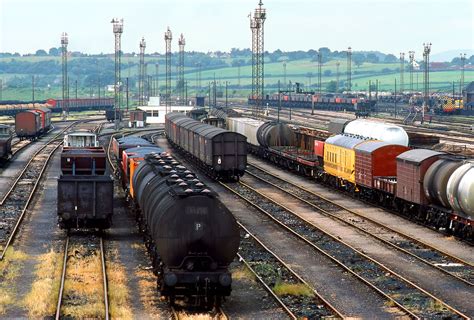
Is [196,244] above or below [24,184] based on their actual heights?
above

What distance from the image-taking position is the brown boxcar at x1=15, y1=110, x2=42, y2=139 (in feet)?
356

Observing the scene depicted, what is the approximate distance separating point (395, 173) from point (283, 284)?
22.0 m

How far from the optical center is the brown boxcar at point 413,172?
43.1 m

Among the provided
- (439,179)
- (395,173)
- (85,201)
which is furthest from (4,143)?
(439,179)

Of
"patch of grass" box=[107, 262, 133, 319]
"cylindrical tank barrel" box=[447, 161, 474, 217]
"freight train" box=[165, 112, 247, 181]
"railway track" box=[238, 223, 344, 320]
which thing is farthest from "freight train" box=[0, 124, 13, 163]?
"cylindrical tank barrel" box=[447, 161, 474, 217]

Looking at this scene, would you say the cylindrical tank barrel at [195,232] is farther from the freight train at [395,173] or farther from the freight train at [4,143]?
the freight train at [4,143]

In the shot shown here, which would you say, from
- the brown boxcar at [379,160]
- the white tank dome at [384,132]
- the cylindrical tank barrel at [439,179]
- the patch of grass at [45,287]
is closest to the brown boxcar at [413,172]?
the cylindrical tank barrel at [439,179]

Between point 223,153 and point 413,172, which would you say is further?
point 223,153

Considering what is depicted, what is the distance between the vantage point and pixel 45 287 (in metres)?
29.6

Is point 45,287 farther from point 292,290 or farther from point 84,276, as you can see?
point 292,290

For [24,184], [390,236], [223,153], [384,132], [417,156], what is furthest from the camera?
[223,153]

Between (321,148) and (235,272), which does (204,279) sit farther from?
(321,148)

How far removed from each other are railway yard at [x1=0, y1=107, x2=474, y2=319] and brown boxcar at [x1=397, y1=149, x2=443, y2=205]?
1330mm

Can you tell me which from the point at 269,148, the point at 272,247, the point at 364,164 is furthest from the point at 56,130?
the point at 272,247
